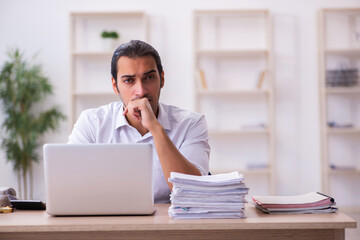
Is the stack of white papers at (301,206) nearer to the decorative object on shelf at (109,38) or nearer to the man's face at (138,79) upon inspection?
the man's face at (138,79)

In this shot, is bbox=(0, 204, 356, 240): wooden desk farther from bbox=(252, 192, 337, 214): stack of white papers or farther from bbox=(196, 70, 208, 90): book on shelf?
bbox=(196, 70, 208, 90): book on shelf

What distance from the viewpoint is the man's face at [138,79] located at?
7.09 ft

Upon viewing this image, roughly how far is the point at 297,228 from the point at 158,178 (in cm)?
84

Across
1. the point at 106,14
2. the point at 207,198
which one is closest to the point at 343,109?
the point at 106,14

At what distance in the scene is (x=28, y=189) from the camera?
202 inches

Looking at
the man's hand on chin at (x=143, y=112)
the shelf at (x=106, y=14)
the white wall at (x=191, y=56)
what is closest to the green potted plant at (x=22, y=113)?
the white wall at (x=191, y=56)

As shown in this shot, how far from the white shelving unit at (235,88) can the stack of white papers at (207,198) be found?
11.7 ft

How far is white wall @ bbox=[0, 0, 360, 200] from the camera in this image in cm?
516

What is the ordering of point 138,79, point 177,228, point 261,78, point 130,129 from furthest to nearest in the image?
1. point 261,78
2. point 130,129
3. point 138,79
4. point 177,228

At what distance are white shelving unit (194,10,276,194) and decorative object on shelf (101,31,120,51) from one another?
2.71ft

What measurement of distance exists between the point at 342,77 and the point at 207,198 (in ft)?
12.7

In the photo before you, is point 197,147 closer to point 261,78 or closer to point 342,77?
point 261,78

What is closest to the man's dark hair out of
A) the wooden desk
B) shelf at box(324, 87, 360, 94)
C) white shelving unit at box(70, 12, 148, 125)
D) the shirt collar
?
the shirt collar

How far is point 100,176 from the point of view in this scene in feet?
4.93
